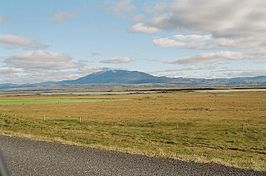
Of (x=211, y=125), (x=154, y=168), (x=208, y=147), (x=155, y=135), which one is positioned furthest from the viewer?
(x=211, y=125)

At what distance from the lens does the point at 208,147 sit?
30.0 m

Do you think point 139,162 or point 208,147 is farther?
point 208,147

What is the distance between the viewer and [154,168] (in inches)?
401

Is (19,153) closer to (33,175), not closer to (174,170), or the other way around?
(33,175)

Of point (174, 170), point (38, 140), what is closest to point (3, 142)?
point (38, 140)

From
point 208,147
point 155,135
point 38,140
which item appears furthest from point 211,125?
point 38,140

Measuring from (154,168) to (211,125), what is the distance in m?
38.6

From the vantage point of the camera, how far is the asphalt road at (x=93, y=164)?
379 inches

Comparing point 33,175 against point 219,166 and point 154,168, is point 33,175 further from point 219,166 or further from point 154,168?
point 219,166

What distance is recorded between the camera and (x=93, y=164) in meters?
10.7

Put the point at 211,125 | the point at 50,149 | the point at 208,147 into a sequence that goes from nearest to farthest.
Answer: the point at 50,149 → the point at 208,147 → the point at 211,125

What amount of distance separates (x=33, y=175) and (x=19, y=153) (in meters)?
3.40

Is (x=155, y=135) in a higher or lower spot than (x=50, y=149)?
lower

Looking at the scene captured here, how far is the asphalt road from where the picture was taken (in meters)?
9.62
